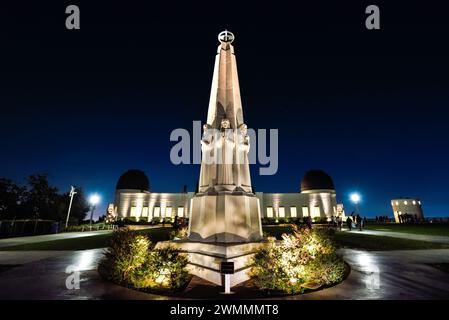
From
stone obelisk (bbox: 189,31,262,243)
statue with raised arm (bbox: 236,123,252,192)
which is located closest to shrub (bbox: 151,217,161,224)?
stone obelisk (bbox: 189,31,262,243)

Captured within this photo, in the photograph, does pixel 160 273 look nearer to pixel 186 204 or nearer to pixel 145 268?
pixel 145 268

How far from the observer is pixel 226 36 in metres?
11.8

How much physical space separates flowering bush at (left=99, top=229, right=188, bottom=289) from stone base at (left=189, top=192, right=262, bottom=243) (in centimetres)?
193

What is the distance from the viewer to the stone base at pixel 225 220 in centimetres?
864

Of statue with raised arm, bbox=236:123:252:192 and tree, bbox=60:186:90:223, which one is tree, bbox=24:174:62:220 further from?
statue with raised arm, bbox=236:123:252:192

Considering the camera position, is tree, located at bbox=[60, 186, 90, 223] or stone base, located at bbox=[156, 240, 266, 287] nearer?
stone base, located at bbox=[156, 240, 266, 287]

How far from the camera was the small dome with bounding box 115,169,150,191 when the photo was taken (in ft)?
195

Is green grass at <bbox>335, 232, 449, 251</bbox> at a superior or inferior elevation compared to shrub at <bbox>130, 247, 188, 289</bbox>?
inferior

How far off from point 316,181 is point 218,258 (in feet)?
197

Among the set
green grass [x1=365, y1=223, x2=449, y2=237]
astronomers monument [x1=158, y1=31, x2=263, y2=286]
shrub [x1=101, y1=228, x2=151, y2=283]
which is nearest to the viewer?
shrub [x1=101, y1=228, x2=151, y2=283]

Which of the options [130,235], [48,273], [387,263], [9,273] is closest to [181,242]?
[130,235]

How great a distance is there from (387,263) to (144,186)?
2324 inches

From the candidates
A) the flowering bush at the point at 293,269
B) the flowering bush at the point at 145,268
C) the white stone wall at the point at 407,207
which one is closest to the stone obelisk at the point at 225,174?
the flowering bush at the point at 293,269
